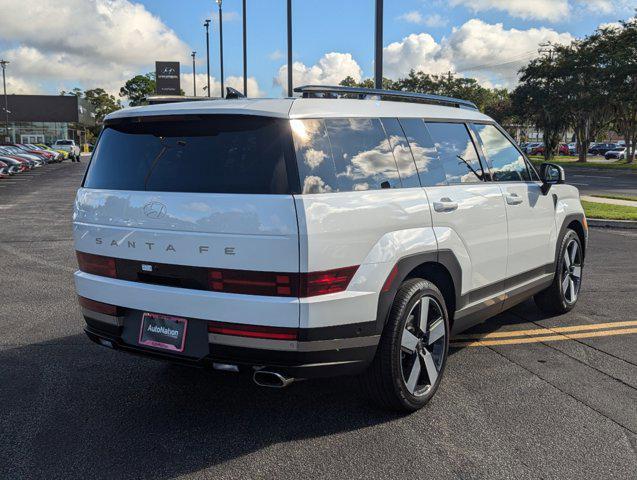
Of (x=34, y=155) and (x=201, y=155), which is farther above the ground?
(x=34, y=155)

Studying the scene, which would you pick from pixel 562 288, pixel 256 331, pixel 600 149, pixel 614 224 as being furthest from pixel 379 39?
pixel 600 149

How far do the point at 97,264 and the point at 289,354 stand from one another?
142 cm

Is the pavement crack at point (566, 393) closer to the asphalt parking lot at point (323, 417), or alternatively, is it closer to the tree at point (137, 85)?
the asphalt parking lot at point (323, 417)

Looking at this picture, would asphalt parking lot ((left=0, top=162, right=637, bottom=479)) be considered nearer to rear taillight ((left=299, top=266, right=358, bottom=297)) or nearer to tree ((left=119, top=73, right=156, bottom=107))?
rear taillight ((left=299, top=266, right=358, bottom=297))

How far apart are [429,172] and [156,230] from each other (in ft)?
5.86

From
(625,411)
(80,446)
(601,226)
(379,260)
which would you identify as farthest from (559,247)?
(601,226)

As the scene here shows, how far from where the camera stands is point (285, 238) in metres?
3.07

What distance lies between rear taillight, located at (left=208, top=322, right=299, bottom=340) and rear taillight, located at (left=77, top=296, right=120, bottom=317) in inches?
30.7

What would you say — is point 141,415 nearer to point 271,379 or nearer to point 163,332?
point 163,332

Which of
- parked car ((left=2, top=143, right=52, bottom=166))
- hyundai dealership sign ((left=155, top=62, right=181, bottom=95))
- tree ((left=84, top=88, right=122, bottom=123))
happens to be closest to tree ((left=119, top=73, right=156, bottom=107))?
tree ((left=84, top=88, right=122, bottom=123))

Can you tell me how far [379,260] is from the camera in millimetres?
3408

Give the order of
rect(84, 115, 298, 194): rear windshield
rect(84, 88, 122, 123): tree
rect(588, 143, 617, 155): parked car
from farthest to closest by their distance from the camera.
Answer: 1. rect(84, 88, 122, 123): tree
2. rect(588, 143, 617, 155): parked car
3. rect(84, 115, 298, 194): rear windshield

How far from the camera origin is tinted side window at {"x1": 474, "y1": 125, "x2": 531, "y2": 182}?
15.7 ft

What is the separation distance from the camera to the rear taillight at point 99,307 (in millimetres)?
3658
